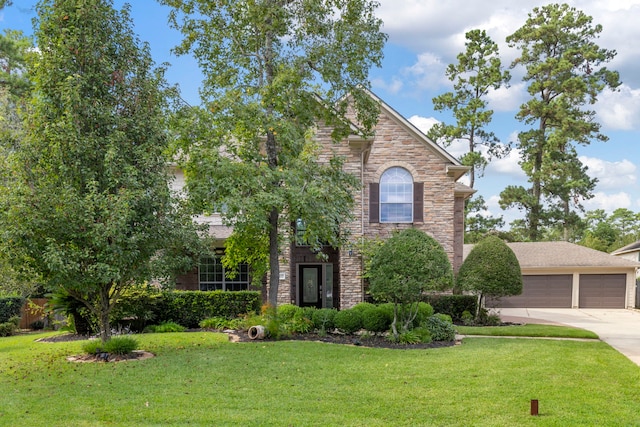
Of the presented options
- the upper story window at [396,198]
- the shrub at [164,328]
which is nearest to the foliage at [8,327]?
the shrub at [164,328]

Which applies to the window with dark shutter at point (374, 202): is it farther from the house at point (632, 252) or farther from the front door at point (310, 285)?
the house at point (632, 252)

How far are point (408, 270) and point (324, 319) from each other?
9.47ft

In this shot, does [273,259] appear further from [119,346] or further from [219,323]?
[119,346]

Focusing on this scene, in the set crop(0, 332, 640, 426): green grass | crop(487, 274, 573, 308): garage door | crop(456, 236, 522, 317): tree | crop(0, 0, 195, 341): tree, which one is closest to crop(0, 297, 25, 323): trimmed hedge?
crop(0, 332, 640, 426): green grass

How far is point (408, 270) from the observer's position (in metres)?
11.7

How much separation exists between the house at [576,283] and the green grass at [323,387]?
1407 cm

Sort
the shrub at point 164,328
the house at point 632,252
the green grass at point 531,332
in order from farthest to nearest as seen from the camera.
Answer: the house at point 632,252, the shrub at point 164,328, the green grass at point 531,332

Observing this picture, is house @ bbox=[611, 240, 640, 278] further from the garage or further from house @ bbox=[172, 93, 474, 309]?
house @ bbox=[172, 93, 474, 309]

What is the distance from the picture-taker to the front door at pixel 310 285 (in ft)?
64.5

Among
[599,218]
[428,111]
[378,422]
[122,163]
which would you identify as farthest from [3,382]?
[599,218]

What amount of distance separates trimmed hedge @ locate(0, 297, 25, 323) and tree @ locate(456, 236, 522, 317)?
15.8 meters

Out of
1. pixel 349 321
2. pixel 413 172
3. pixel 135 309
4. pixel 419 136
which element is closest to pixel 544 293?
pixel 413 172

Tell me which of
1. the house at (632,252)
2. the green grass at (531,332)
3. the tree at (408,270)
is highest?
the tree at (408,270)

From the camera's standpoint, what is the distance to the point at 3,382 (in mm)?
7938
